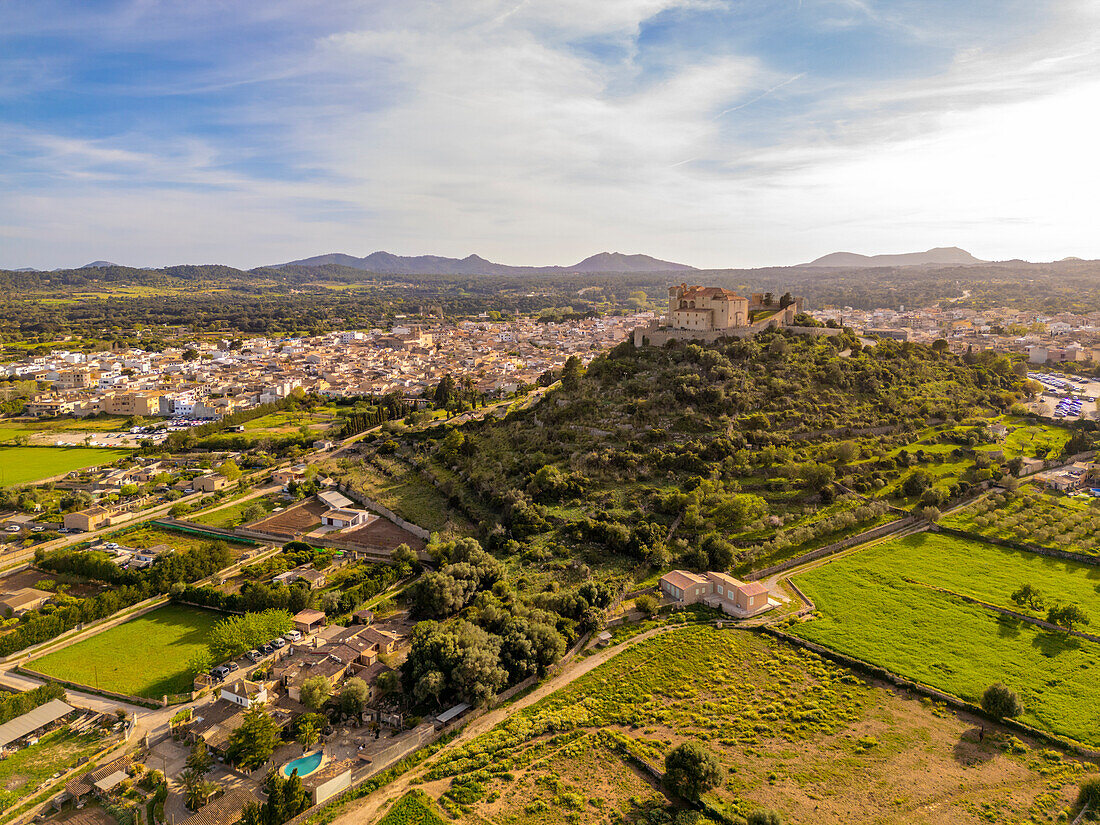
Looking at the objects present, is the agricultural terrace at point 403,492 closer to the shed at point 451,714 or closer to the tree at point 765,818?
the shed at point 451,714

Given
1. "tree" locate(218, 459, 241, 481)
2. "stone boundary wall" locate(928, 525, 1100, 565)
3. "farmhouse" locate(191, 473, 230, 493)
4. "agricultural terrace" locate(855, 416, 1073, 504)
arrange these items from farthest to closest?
"tree" locate(218, 459, 241, 481) → "farmhouse" locate(191, 473, 230, 493) → "agricultural terrace" locate(855, 416, 1073, 504) → "stone boundary wall" locate(928, 525, 1100, 565)

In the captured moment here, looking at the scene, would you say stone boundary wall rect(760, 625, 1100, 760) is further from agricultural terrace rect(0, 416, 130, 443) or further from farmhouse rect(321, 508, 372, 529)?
agricultural terrace rect(0, 416, 130, 443)

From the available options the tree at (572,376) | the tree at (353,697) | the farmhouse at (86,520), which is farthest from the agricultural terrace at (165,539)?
the tree at (572,376)

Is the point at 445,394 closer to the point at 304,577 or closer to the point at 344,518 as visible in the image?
the point at 344,518

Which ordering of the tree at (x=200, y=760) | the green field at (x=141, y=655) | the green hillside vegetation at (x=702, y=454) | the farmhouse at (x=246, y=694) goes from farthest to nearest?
the green hillside vegetation at (x=702, y=454) → the green field at (x=141, y=655) → the farmhouse at (x=246, y=694) → the tree at (x=200, y=760)

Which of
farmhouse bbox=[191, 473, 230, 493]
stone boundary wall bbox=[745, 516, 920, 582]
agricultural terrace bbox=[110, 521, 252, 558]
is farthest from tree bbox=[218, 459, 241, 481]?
stone boundary wall bbox=[745, 516, 920, 582]

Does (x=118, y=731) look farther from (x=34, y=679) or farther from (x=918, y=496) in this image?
(x=918, y=496)
